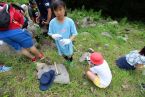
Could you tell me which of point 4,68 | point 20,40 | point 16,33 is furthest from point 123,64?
point 4,68

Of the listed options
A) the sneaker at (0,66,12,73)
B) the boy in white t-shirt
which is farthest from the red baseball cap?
the sneaker at (0,66,12,73)

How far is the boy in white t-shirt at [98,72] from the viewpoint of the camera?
189 inches

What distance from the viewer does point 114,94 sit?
503 centimetres

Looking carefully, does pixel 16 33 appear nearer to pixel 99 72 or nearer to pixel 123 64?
pixel 99 72

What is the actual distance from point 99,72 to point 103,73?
68 millimetres

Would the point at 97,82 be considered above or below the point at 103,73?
below

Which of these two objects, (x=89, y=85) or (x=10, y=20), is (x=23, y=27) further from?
(x=89, y=85)

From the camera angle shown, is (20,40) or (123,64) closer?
(20,40)

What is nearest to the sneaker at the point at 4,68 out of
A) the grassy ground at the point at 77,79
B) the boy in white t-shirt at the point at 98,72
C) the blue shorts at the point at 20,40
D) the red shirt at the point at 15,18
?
the grassy ground at the point at 77,79

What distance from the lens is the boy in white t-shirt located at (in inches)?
189

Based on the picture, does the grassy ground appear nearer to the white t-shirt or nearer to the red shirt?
the white t-shirt

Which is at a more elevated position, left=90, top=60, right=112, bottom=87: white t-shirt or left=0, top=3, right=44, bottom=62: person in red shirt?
left=0, top=3, right=44, bottom=62: person in red shirt

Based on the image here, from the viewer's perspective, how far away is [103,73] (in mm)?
4820

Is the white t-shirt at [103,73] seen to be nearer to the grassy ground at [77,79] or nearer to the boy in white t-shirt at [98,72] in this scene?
the boy in white t-shirt at [98,72]
